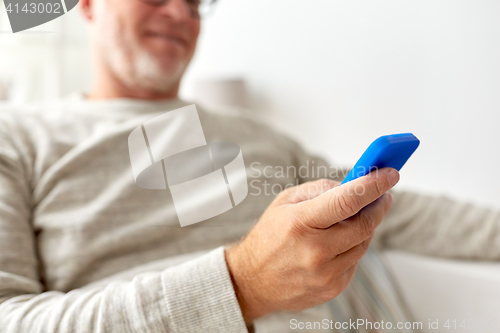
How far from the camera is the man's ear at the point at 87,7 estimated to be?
0.81m

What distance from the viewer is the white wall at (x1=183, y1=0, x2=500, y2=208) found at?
0.74 metres

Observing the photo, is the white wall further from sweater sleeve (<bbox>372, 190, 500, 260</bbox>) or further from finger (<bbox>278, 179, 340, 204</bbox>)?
finger (<bbox>278, 179, 340, 204</bbox>)

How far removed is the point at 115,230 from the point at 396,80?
73 cm

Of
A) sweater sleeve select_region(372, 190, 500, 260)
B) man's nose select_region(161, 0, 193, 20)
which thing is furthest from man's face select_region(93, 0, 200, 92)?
sweater sleeve select_region(372, 190, 500, 260)

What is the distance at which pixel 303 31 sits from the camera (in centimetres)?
116

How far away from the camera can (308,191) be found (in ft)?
1.12

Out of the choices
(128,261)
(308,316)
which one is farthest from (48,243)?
(308,316)

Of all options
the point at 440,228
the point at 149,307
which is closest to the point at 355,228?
the point at 149,307
